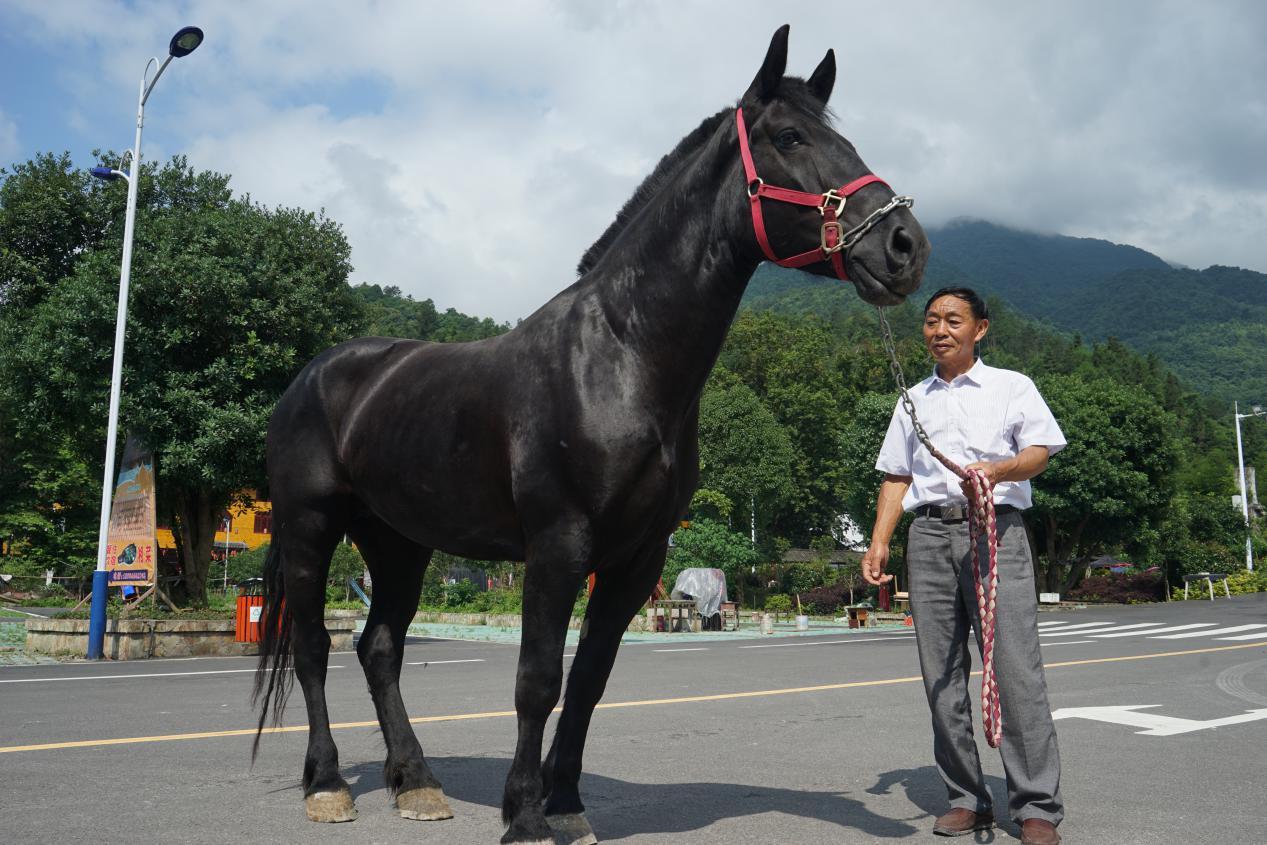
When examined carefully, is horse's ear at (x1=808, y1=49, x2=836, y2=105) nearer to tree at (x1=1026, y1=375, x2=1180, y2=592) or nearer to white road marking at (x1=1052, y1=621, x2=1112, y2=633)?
white road marking at (x1=1052, y1=621, x2=1112, y2=633)

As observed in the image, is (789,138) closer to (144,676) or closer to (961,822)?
(961,822)

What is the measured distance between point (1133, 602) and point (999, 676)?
131 feet

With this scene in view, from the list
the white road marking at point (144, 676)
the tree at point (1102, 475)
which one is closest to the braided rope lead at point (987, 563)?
the white road marking at point (144, 676)

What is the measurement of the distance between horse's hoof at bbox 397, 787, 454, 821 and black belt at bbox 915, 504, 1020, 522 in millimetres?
2277

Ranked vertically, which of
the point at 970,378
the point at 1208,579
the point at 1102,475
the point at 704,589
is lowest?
the point at 1208,579

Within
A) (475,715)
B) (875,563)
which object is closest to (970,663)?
(875,563)

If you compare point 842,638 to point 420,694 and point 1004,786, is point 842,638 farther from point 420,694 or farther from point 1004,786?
point 1004,786

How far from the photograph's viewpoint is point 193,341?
55.6 feet

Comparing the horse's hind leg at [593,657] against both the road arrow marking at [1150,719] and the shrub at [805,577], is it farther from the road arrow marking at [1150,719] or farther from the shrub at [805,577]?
the shrub at [805,577]

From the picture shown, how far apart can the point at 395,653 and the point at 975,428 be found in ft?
8.92

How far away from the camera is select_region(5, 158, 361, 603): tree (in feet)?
53.4

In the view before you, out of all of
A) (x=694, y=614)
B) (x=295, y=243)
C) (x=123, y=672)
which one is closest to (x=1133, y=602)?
(x=694, y=614)

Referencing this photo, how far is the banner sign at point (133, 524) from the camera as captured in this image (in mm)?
15492

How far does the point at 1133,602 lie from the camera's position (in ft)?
128
